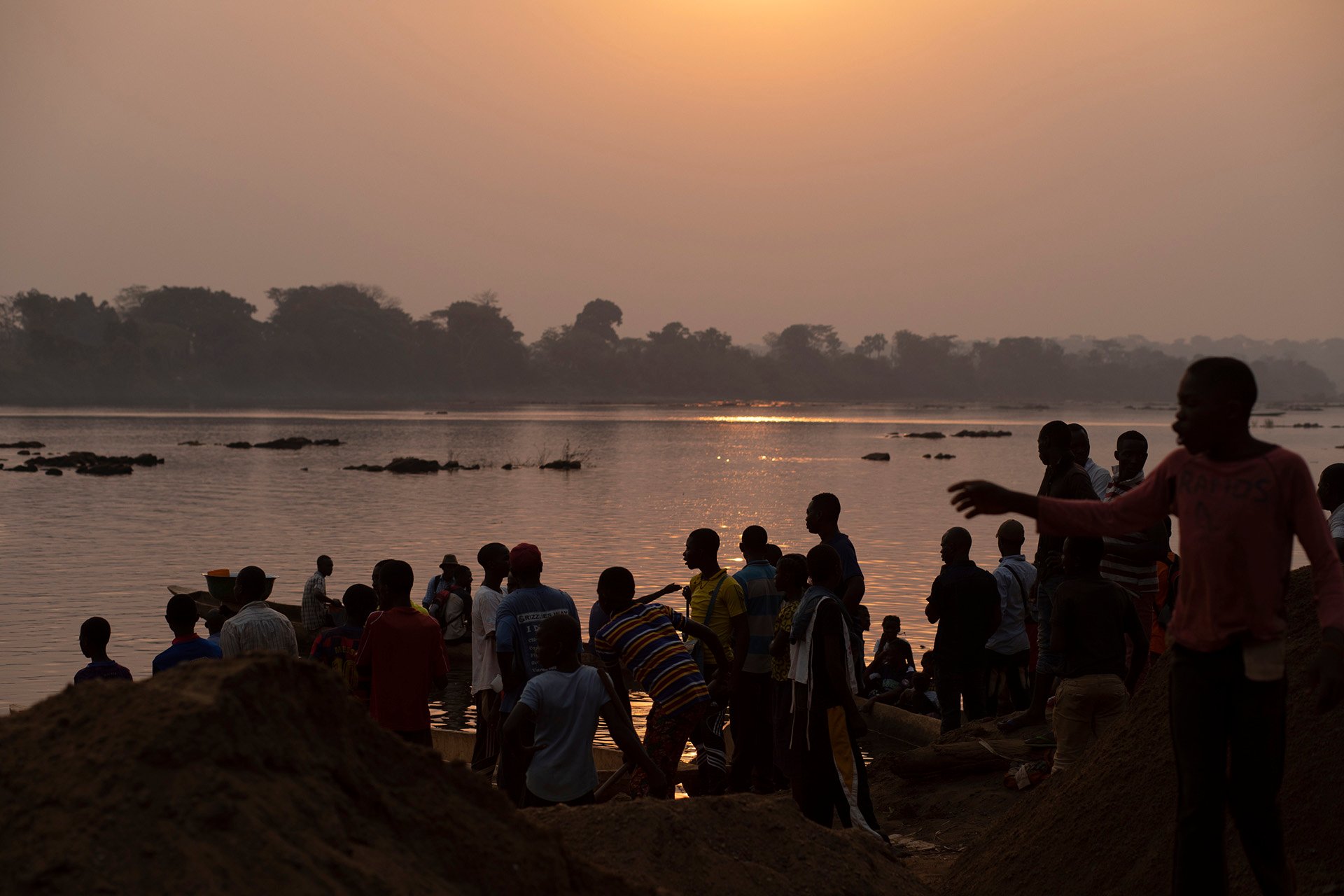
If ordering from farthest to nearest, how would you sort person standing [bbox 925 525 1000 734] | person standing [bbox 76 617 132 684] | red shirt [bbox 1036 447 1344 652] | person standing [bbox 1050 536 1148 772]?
person standing [bbox 925 525 1000 734]
person standing [bbox 76 617 132 684]
person standing [bbox 1050 536 1148 772]
red shirt [bbox 1036 447 1344 652]

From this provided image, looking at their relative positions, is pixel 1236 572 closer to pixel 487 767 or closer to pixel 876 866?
pixel 876 866

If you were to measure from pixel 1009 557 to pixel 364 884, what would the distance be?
762 centimetres

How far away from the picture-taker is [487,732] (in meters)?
8.10

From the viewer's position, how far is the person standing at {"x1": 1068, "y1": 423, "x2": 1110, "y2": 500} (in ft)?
27.3

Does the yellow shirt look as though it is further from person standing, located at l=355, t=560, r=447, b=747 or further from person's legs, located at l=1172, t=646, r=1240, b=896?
person's legs, located at l=1172, t=646, r=1240, b=896

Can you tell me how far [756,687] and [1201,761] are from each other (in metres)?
4.35

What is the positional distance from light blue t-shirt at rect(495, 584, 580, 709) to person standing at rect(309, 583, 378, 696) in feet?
2.90

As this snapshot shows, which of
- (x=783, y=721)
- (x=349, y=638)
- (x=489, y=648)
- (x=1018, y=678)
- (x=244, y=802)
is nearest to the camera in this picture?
(x=244, y=802)

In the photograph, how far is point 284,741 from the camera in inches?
135

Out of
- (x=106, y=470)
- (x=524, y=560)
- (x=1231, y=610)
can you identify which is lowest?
(x=106, y=470)

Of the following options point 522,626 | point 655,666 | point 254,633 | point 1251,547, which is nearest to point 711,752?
point 655,666

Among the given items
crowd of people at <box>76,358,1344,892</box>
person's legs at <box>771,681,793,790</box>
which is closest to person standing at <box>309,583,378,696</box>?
crowd of people at <box>76,358,1344,892</box>

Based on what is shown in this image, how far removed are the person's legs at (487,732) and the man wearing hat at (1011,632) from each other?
13.1ft

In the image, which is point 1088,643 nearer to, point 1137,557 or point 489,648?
point 1137,557
